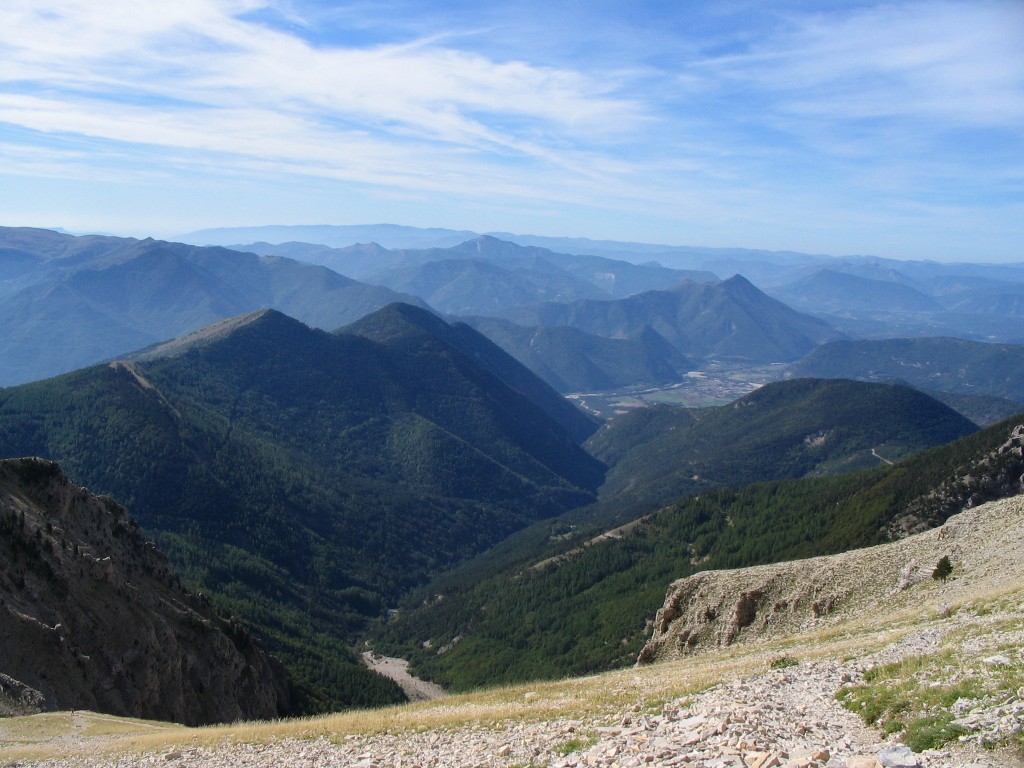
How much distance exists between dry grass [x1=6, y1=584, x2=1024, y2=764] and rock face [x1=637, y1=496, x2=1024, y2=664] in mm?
10905

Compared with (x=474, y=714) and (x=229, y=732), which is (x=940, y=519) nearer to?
(x=474, y=714)

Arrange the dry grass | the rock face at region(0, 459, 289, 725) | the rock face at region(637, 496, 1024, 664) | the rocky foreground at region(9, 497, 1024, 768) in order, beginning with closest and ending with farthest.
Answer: the rocky foreground at region(9, 497, 1024, 768)
the dry grass
the rock face at region(0, 459, 289, 725)
the rock face at region(637, 496, 1024, 664)

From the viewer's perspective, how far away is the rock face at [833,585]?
44594mm

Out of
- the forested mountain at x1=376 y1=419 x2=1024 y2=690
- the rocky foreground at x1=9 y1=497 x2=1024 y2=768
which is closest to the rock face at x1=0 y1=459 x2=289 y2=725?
the rocky foreground at x1=9 y1=497 x2=1024 y2=768

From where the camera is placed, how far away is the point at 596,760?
17516 millimetres

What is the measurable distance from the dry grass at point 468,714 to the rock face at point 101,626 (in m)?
7.35

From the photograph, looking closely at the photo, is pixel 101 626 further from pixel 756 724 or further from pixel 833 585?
pixel 833 585

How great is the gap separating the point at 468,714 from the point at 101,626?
41470mm

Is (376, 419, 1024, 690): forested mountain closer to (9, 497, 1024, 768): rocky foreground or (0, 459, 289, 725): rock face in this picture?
(0, 459, 289, 725): rock face

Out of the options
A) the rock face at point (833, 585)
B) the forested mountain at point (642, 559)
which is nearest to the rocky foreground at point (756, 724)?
the rock face at point (833, 585)

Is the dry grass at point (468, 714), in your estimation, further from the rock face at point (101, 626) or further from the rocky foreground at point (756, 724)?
the rock face at point (101, 626)

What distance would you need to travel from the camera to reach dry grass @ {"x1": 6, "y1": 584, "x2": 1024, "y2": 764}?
80.3 feet

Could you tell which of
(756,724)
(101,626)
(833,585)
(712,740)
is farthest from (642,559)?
(712,740)

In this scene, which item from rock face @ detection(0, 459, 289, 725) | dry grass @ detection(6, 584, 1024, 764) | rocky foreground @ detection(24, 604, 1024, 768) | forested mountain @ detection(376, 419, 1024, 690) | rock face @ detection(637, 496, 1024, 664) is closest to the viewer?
rocky foreground @ detection(24, 604, 1024, 768)
